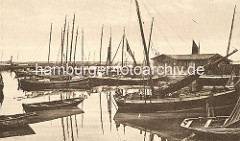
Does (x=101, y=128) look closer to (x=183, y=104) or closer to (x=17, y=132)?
(x=17, y=132)

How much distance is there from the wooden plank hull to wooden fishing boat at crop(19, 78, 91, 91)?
1126cm

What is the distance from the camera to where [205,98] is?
468 inches

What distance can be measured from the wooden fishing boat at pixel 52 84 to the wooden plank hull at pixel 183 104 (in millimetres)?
11261

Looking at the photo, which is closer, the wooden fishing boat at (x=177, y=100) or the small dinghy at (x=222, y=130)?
the small dinghy at (x=222, y=130)

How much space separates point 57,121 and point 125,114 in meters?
3.10

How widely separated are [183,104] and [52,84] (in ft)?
46.8

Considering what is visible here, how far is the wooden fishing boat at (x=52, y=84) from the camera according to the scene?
2339 centimetres

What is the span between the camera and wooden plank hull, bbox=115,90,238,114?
11.6 metres

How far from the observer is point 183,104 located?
12.1m

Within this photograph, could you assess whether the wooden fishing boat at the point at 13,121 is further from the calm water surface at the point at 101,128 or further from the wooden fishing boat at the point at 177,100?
A: the wooden fishing boat at the point at 177,100

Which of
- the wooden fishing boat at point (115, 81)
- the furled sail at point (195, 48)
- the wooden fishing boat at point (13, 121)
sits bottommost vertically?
the wooden fishing boat at point (13, 121)

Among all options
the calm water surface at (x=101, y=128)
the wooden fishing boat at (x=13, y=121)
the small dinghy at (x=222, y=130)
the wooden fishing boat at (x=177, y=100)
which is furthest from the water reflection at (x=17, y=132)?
the small dinghy at (x=222, y=130)

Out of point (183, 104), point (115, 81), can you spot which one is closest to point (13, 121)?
point (183, 104)

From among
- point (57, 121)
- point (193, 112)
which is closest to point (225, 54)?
point (193, 112)
